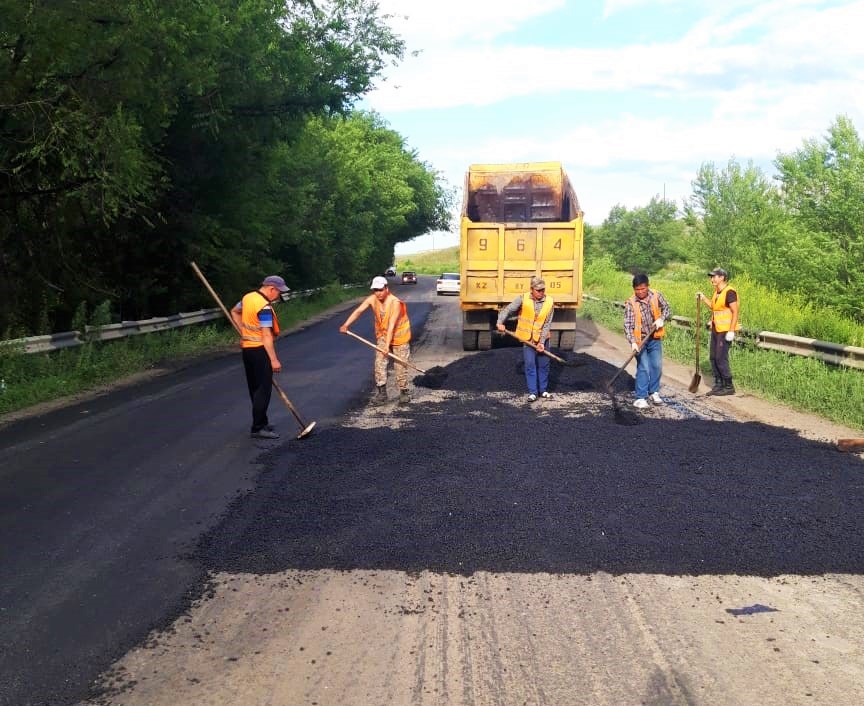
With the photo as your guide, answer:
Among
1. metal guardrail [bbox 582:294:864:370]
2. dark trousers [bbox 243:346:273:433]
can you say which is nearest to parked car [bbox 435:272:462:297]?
metal guardrail [bbox 582:294:864:370]

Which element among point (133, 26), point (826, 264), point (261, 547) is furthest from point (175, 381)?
point (826, 264)

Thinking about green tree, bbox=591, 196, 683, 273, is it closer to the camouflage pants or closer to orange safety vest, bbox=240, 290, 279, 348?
the camouflage pants

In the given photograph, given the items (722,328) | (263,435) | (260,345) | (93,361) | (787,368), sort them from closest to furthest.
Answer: (263,435) → (260,345) → (722,328) → (787,368) → (93,361)

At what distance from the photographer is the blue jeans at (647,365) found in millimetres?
10643

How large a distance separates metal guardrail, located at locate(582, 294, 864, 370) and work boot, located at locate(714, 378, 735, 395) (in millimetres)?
1281

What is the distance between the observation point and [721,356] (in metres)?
11.9

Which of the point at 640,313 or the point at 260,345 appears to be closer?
the point at 260,345

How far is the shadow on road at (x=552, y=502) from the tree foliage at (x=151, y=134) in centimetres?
641

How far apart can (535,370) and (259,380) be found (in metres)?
3.86

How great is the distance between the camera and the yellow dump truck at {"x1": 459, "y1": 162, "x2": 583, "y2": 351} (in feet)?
51.6

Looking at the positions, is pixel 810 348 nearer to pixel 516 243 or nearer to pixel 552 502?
pixel 516 243

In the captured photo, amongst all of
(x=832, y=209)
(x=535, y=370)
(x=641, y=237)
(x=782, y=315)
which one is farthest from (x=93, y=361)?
(x=641, y=237)

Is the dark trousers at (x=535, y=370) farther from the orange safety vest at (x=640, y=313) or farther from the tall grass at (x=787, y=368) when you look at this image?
the tall grass at (x=787, y=368)

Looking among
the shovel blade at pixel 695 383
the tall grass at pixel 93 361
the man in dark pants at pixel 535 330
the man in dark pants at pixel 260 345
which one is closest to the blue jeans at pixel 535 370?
the man in dark pants at pixel 535 330
